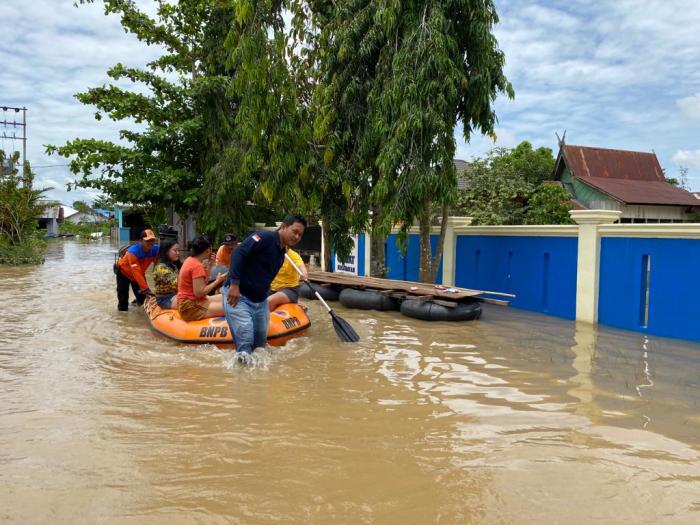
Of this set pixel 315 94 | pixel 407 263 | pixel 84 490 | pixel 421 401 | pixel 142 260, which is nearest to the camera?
pixel 84 490

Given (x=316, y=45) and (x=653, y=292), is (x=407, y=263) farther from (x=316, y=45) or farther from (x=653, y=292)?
(x=653, y=292)

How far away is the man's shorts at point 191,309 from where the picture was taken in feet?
23.5

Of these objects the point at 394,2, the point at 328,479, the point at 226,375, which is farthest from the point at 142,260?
the point at 328,479

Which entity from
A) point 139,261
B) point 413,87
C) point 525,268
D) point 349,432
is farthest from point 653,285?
point 139,261

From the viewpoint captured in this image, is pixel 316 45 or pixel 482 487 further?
pixel 316 45

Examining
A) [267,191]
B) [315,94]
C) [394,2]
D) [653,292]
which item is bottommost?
[653,292]

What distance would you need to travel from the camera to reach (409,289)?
10.5m

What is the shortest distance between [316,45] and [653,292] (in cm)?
917

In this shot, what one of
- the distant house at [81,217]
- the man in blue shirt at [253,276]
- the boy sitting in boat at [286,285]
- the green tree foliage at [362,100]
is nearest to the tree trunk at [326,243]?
the green tree foliage at [362,100]

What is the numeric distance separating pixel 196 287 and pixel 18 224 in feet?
58.8

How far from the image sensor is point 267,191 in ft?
40.9

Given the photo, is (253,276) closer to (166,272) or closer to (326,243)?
(166,272)

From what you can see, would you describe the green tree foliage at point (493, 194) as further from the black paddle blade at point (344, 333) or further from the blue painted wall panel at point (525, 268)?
the black paddle blade at point (344, 333)

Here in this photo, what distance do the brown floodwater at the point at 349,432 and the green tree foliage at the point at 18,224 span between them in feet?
49.9
